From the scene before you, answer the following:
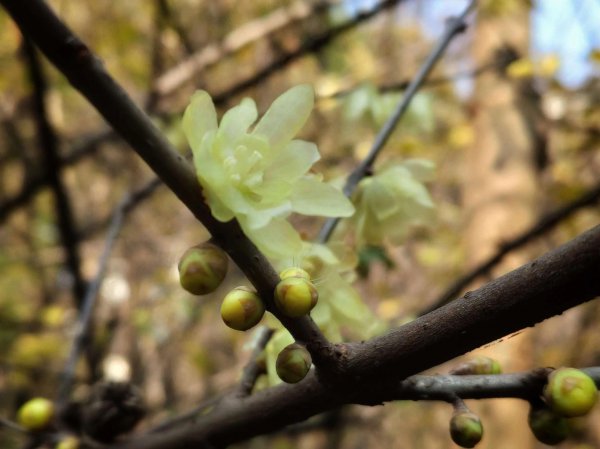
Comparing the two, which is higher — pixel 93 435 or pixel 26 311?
pixel 26 311

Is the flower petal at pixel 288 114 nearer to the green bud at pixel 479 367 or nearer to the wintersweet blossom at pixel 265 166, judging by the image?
the wintersweet blossom at pixel 265 166

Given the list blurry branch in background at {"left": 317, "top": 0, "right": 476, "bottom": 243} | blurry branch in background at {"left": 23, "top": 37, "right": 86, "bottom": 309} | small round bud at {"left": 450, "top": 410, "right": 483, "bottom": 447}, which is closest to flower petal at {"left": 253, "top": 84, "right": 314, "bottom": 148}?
blurry branch in background at {"left": 317, "top": 0, "right": 476, "bottom": 243}

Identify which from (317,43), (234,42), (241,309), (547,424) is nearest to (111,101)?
(241,309)

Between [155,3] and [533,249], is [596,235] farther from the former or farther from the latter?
[533,249]

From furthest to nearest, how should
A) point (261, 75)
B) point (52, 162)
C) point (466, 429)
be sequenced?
point (261, 75), point (52, 162), point (466, 429)

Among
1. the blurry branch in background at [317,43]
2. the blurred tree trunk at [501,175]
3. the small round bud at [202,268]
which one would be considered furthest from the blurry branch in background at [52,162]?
the blurred tree trunk at [501,175]

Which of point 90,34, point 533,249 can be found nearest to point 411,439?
point 533,249

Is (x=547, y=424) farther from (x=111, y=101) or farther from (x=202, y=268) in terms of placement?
(x=111, y=101)
